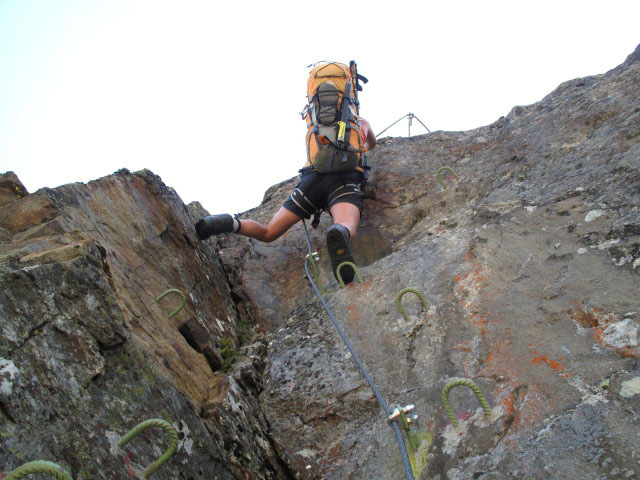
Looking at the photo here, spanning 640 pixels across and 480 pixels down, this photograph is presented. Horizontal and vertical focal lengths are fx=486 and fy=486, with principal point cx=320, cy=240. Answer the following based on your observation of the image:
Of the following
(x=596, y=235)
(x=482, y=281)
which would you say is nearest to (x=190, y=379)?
(x=482, y=281)

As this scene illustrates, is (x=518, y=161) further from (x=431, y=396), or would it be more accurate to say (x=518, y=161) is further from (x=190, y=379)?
(x=190, y=379)

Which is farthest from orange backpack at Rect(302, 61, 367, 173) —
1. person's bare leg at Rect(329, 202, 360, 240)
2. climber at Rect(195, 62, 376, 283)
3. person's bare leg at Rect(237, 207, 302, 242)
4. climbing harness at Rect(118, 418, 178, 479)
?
climbing harness at Rect(118, 418, 178, 479)

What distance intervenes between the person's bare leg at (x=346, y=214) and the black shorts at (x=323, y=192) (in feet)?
0.26

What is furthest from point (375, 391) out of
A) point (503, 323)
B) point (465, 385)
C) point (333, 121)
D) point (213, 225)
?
point (333, 121)

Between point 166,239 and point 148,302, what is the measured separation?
3.80 ft

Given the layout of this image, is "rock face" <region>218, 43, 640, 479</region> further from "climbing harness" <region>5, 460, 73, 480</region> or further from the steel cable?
"climbing harness" <region>5, 460, 73, 480</region>

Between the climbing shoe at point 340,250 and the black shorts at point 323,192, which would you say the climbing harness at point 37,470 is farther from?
the black shorts at point 323,192

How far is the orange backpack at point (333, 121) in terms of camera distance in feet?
19.0

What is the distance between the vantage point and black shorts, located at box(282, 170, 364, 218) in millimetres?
5844

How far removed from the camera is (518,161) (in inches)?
A: 211

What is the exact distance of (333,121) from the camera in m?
5.96

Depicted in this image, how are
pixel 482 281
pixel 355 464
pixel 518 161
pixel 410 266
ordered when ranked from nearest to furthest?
pixel 355 464 < pixel 482 281 < pixel 410 266 < pixel 518 161

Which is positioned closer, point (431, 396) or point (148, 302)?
point (431, 396)

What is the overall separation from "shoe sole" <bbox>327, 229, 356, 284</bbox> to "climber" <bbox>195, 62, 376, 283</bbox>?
617 mm
